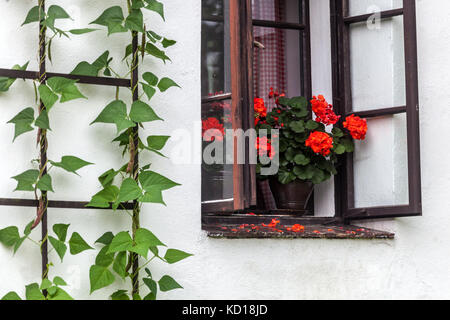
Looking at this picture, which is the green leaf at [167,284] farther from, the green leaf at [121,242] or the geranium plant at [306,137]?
the geranium plant at [306,137]

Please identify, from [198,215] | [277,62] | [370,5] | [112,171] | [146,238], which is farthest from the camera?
[277,62]

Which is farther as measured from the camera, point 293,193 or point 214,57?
point 293,193

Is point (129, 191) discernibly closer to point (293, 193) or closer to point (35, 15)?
point (35, 15)

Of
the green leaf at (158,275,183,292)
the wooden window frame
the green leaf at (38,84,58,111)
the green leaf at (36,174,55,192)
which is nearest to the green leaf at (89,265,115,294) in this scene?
the green leaf at (158,275,183,292)

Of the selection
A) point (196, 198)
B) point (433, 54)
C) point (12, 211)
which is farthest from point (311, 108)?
point (12, 211)

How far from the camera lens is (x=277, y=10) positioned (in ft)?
14.3

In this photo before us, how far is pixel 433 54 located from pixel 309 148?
2.49 ft

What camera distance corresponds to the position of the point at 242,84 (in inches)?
135

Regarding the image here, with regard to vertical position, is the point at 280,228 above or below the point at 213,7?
below

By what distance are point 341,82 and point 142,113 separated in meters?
1.26

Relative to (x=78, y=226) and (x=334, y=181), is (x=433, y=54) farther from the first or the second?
(x=78, y=226)

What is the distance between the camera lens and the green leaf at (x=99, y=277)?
10.5 feet

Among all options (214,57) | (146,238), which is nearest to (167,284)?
(146,238)

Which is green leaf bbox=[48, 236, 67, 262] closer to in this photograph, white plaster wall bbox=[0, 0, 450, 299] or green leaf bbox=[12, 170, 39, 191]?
white plaster wall bbox=[0, 0, 450, 299]
